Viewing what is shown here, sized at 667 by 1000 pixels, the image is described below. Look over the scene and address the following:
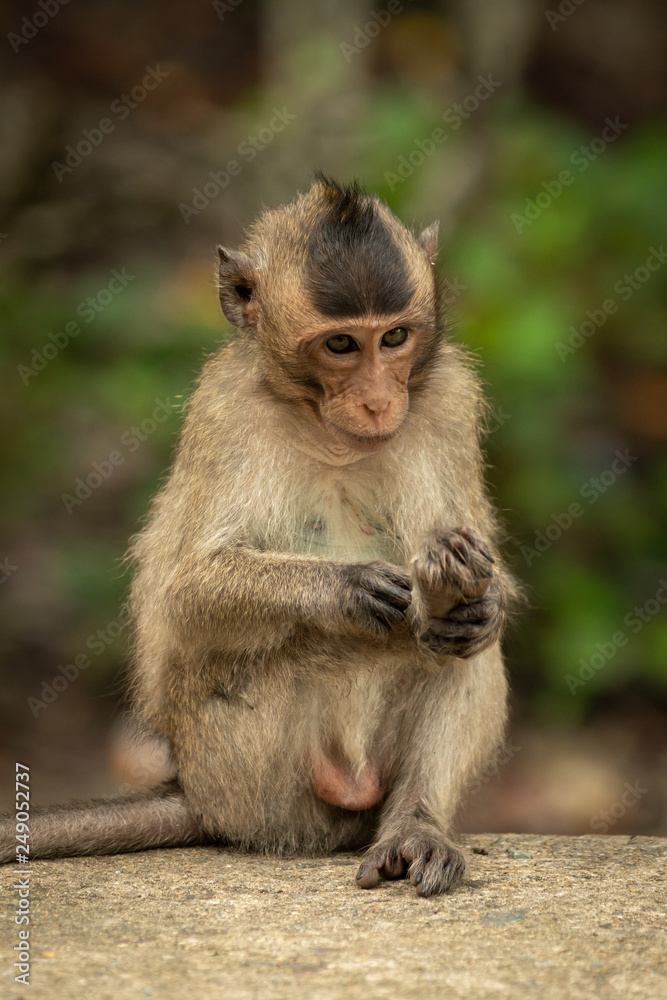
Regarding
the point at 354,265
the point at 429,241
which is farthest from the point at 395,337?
the point at 429,241

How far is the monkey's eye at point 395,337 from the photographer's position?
503cm

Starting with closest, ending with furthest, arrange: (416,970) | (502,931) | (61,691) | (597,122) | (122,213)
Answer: (416,970) < (502,931) < (61,691) < (122,213) < (597,122)

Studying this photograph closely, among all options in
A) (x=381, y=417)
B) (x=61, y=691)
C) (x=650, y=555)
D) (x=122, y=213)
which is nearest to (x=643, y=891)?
(x=381, y=417)

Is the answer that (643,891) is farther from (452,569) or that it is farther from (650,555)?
(650,555)

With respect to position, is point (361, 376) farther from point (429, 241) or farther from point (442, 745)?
point (442, 745)

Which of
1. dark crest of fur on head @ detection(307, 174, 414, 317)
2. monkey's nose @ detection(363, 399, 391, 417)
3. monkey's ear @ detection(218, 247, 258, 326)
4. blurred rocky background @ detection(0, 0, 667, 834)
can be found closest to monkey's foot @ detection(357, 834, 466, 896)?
monkey's nose @ detection(363, 399, 391, 417)

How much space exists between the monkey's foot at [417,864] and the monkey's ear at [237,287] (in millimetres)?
2198

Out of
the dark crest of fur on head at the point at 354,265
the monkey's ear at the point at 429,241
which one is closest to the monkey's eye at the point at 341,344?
the dark crest of fur on head at the point at 354,265

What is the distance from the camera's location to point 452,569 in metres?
4.60

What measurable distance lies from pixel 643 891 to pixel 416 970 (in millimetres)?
1219

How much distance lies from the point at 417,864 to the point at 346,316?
6.73 feet

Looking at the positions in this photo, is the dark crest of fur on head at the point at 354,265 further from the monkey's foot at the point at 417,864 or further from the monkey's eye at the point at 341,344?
the monkey's foot at the point at 417,864

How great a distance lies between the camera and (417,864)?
4.73 m

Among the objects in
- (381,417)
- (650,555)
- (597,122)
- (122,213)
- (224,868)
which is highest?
(597,122)
